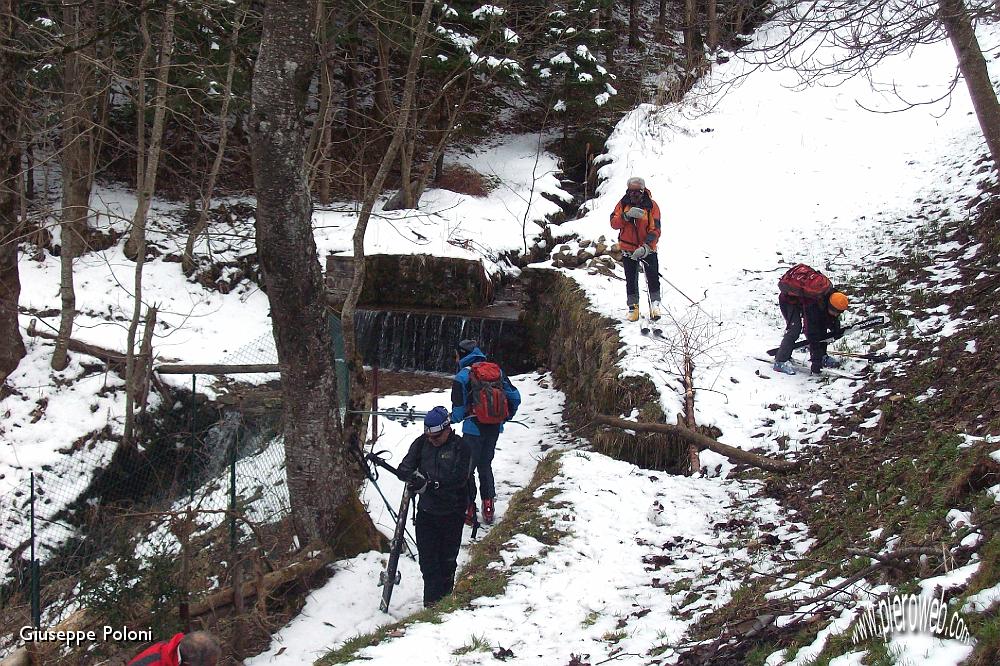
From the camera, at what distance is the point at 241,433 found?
9797mm

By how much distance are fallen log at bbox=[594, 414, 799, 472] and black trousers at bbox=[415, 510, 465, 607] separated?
8.35 ft

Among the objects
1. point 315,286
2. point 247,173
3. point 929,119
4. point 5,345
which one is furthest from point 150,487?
point 929,119

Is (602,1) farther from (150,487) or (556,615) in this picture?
(556,615)

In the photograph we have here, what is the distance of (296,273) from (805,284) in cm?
565

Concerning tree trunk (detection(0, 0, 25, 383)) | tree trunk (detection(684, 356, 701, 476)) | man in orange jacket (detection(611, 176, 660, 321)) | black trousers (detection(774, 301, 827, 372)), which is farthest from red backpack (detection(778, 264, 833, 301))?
tree trunk (detection(0, 0, 25, 383))

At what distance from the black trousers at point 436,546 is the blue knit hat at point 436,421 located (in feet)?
2.20

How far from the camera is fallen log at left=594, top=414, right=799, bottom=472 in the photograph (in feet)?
23.2

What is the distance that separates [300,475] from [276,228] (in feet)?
7.13

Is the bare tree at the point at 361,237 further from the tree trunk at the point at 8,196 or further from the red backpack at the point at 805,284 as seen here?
the tree trunk at the point at 8,196

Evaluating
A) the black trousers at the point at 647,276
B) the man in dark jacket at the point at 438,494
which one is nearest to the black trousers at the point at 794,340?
the black trousers at the point at 647,276

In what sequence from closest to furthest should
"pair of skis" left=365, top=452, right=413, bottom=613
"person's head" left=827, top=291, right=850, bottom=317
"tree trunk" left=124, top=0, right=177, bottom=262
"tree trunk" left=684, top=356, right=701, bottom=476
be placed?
"pair of skis" left=365, top=452, right=413, bottom=613 < "tree trunk" left=684, top=356, right=701, bottom=476 < "person's head" left=827, top=291, right=850, bottom=317 < "tree trunk" left=124, top=0, right=177, bottom=262

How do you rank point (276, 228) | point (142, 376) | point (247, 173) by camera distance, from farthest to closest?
point (247, 173)
point (142, 376)
point (276, 228)

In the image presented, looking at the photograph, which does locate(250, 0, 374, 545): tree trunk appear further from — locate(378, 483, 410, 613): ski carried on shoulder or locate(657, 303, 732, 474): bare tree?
locate(657, 303, 732, 474): bare tree

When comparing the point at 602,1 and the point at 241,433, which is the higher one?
the point at 602,1
